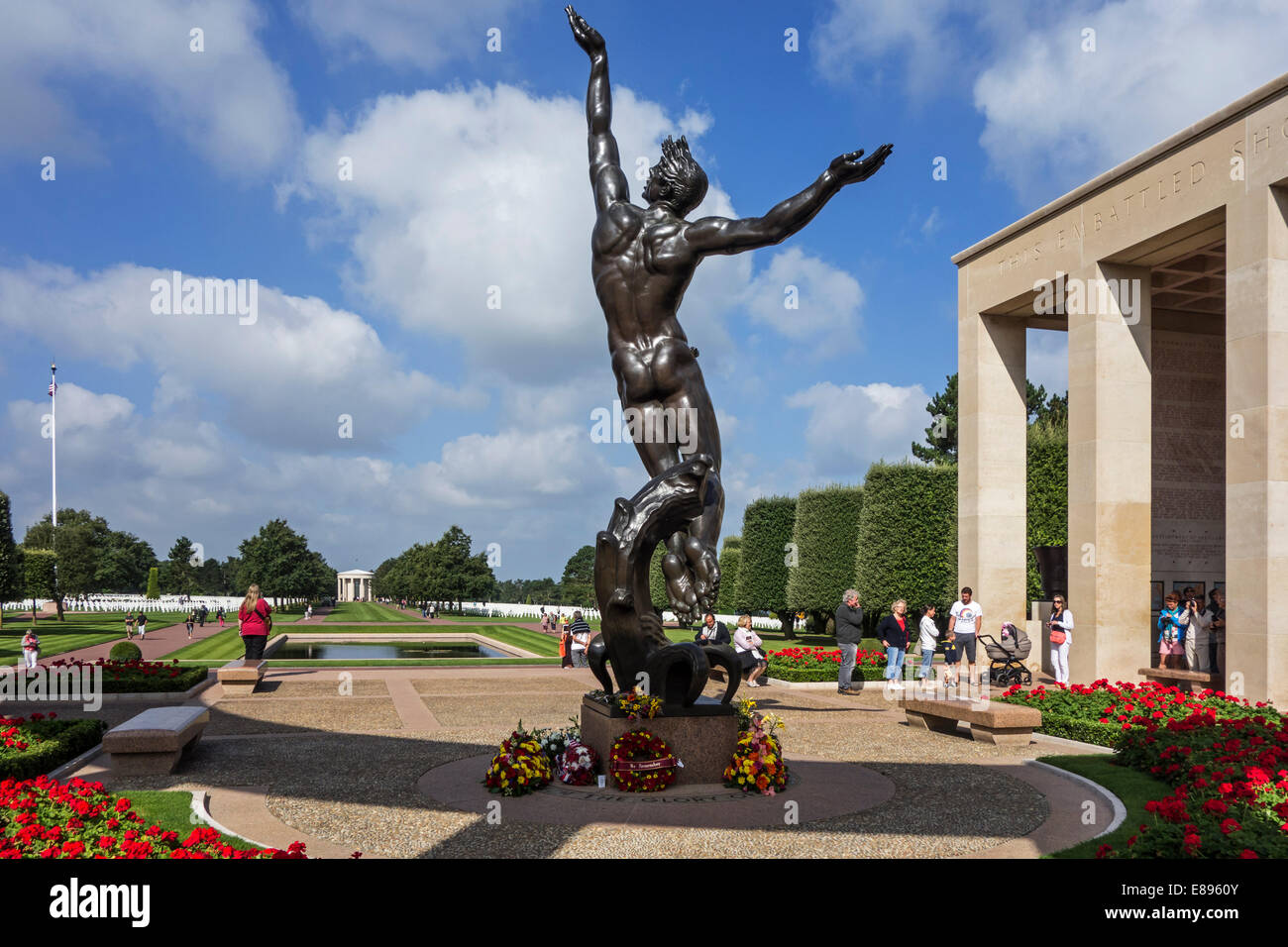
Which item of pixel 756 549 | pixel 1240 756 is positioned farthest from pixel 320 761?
pixel 756 549

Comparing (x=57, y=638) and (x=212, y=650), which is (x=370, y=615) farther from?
(x=212, y=650)

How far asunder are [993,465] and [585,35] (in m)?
14.7

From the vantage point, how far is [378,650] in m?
29.9

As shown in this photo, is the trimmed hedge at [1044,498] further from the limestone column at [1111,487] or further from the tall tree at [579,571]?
the tall tree at [579,571]

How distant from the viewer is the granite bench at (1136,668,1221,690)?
51.3 ft

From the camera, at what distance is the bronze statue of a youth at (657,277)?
7508 mm

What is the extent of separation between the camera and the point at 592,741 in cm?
820

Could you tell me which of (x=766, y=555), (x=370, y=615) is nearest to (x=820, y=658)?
(x=766, y=555)

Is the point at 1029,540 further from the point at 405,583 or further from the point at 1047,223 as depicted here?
the point at 405,583

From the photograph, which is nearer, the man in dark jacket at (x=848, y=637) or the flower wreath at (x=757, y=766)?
the flower wreath at (x=757, y=766)

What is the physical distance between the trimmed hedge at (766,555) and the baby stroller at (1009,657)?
19.4 metres

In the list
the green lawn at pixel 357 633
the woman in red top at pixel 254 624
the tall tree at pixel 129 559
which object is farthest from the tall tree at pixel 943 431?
the tall tree at pixel 129 559

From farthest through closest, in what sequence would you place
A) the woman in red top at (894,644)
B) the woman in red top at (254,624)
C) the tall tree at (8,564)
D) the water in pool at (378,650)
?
the tall tree at (8,564)
the water in pool at (378,650)
the woman in red top at (254,624)
the woman in red top at (894,644)

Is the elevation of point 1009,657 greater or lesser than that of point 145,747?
lesser
